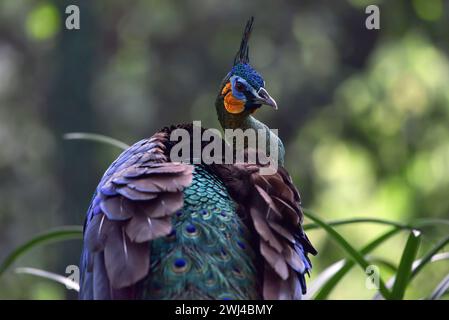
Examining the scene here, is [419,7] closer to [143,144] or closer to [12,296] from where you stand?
[143,144]

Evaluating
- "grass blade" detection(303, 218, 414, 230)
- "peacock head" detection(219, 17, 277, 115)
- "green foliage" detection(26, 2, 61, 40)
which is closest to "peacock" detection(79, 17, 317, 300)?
"grass blade" detection(303, 218, 414, 230)

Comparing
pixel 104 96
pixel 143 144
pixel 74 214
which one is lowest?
pixel 74 214

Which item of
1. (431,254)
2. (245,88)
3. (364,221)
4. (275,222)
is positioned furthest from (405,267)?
(245,88)

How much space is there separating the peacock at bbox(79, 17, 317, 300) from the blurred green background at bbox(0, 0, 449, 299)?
4.14 metres

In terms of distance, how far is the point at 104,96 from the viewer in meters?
11.2

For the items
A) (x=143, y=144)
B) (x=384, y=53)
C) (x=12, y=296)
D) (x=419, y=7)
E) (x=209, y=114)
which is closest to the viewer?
(x=143, y=144)

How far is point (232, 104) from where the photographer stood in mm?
3752

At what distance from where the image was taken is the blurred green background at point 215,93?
27.5ft

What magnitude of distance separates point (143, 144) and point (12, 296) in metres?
5.84

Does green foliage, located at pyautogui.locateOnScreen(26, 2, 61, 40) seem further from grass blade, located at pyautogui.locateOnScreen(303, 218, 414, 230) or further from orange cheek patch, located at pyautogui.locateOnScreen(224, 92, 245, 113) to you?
grass blade, located at pyautogui.locateOnScreen(303, 218, 414, 230)

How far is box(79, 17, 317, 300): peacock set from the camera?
247 cm

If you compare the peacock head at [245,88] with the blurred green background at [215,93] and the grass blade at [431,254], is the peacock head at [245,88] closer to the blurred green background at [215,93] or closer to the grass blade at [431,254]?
the grass blade at [431,254]

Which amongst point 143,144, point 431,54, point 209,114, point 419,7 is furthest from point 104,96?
point 143,144

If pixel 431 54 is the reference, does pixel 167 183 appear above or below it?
below
